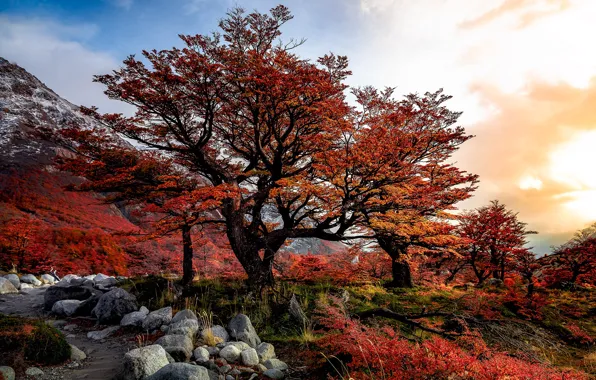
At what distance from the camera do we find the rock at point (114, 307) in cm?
824

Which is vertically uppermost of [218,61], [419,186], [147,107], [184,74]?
[218,61]

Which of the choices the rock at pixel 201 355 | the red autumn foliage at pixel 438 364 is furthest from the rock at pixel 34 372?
the red autumn foliage at pixel 438 364

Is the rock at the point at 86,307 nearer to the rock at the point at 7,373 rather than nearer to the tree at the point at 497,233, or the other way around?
the rock at the point at 7,373

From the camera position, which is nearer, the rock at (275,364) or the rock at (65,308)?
the rock at (275,364)

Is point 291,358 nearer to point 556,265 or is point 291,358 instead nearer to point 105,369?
point 105,369

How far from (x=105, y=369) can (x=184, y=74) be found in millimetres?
7329

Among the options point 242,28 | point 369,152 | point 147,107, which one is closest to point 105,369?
point 147,107

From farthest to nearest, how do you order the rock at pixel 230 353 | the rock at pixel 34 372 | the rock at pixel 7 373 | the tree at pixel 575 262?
the tree at pixel 575 262
the rock at pixel 230 353
the rock at pixel 34 372
the rock at pixel 7 373

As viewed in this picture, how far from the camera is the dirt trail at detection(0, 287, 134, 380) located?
4926 millimetres

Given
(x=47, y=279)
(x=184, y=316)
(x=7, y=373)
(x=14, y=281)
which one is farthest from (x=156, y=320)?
(x=47, y=279)

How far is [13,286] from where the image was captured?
43.6ft

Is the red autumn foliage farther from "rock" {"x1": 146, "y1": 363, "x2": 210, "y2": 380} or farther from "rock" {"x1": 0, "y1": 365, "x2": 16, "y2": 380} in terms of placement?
"rock" {"x1": 0, "y1": 365, "x2": 16, "y2": 380}

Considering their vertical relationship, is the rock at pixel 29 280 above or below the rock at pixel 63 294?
below

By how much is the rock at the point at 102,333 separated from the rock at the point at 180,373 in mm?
4390
